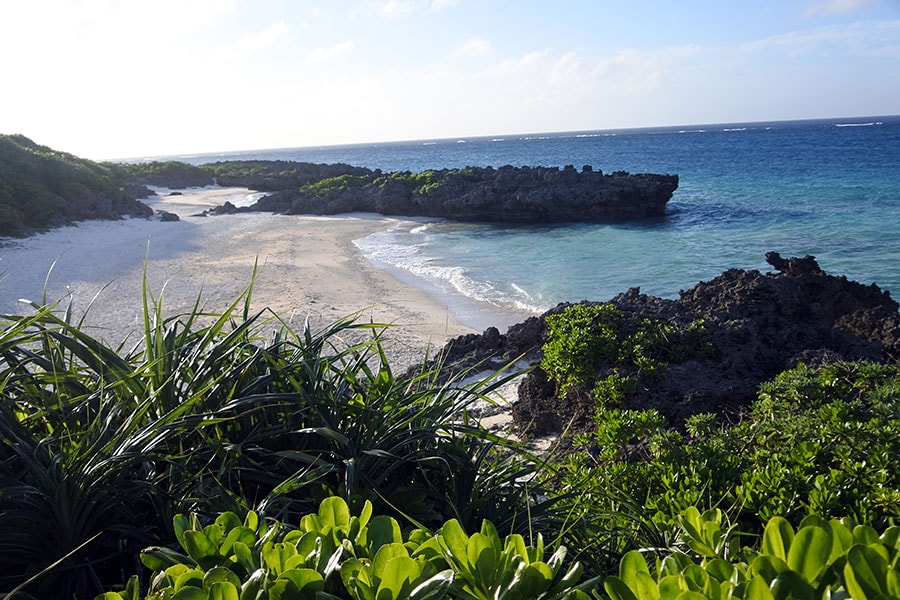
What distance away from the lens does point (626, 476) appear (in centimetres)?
291

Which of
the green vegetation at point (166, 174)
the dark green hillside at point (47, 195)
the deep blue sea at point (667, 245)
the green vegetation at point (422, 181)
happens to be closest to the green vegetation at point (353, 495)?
the deep blue sea at point (667, 245)

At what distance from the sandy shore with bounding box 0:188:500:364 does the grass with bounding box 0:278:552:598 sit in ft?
10.3

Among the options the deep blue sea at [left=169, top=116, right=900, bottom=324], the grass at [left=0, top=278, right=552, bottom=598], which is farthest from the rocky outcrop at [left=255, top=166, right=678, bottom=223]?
the grass at [left=0, top=278, right=552, bottom=598]

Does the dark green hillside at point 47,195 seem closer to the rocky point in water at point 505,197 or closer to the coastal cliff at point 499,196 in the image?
the coastal cliff at point 499,196

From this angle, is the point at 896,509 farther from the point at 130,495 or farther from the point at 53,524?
the point at 53,524

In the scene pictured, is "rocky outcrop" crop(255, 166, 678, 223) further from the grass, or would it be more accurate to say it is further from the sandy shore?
the grass

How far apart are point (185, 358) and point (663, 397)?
3.96 metres

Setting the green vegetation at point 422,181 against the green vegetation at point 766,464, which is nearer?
the green vegetation at point 766,464

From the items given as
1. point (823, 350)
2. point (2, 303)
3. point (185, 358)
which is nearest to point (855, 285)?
point (823, 350)

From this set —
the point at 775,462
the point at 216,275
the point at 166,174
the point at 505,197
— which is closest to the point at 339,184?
the point at 505,197

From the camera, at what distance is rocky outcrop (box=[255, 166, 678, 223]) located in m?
25.1

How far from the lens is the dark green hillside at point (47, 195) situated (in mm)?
18359

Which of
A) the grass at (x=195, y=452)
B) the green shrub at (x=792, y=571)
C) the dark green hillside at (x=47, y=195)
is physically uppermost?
the dark green hillside at (x=47, y=195)

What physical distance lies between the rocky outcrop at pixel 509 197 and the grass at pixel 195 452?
23.1 m
